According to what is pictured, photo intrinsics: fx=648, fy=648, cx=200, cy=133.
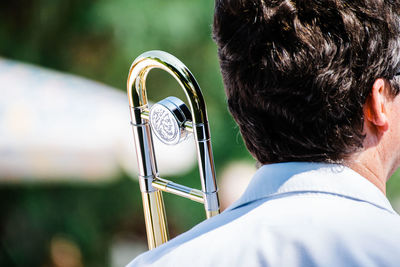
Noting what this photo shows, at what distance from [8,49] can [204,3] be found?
120 cm

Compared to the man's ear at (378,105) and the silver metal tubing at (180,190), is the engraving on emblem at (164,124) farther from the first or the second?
the man's ear at (378,105)

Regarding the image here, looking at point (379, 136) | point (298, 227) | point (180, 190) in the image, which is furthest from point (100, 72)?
point (298, 227)

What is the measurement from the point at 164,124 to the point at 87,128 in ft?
7.59

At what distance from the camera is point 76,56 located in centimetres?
366

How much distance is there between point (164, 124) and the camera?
4.41ft

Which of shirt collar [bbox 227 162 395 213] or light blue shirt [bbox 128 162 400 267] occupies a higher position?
shirt collar [bbox 227 162 395 213]

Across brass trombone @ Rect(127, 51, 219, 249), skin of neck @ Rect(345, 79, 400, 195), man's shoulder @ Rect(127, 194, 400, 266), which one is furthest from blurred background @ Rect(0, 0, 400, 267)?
man's shoulder @ Rect(127, 194, 400, 266)

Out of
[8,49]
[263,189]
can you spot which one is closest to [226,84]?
[263,189]

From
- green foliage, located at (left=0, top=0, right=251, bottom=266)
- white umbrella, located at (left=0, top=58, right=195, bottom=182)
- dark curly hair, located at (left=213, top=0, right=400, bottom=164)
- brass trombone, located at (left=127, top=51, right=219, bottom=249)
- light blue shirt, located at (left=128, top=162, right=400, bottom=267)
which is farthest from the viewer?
white umbrella, located at (left=0, top=58, right=195, bottom=182)

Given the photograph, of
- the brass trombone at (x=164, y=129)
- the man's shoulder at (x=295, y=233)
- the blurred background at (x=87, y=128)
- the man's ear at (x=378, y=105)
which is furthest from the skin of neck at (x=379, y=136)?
the blurred background at (x=87, y=128)

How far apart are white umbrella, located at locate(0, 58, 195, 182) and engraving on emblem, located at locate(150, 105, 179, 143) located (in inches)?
80.6

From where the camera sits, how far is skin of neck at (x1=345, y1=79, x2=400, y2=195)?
1.08 meters

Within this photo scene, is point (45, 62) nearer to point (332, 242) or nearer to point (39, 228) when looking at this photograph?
point (39, 228)

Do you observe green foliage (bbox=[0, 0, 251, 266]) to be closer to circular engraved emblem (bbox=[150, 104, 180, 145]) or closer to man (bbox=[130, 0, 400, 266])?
circular engraved emblem (bbox=[150, 104, 180, 145])
